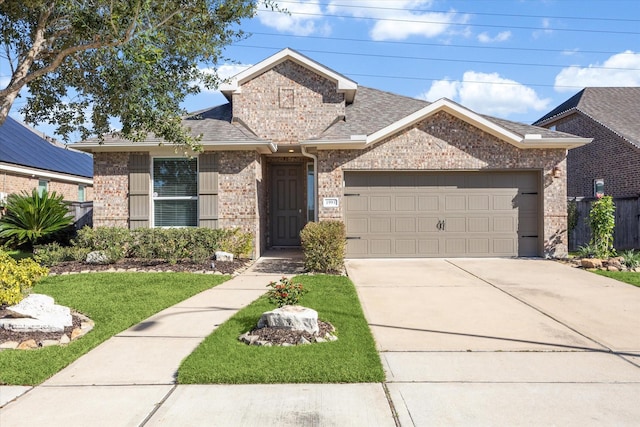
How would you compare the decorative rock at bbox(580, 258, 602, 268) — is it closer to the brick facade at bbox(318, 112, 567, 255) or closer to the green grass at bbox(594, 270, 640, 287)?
the green grass at bbox(594, 270, 640, 287)

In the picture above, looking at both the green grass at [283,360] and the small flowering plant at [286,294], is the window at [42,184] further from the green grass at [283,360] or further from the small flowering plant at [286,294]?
the small flowering plant at [286,294]

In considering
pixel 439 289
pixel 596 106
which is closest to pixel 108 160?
pixel 439 289

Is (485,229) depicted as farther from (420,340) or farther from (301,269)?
(420,340)

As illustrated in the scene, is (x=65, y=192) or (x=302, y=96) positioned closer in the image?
(x=302, y=96)

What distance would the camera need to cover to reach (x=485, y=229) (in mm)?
11539

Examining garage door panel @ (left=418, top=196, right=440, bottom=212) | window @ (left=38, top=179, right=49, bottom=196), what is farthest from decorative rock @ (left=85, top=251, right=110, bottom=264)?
window @ (left=38, top=179, right=49, bottom=196)

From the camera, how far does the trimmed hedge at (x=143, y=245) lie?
1000 cm

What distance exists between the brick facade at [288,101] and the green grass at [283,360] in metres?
8.06

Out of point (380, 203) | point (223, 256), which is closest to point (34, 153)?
point (223, 256)

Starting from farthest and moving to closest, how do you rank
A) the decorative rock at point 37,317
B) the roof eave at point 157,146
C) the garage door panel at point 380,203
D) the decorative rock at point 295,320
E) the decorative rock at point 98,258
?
the garage door panel at point 380,203
the roof eave at point 157,146
the decorative rock at point 98,258
the decorative rock at point 37,317
the decorative rock at point 295,320

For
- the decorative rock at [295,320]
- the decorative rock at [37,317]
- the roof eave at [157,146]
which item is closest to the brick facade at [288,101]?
the roof eave at [157,146]

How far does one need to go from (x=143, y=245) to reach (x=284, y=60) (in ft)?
21.5

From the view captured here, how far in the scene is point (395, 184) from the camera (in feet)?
37.8

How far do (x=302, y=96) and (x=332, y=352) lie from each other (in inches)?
382
